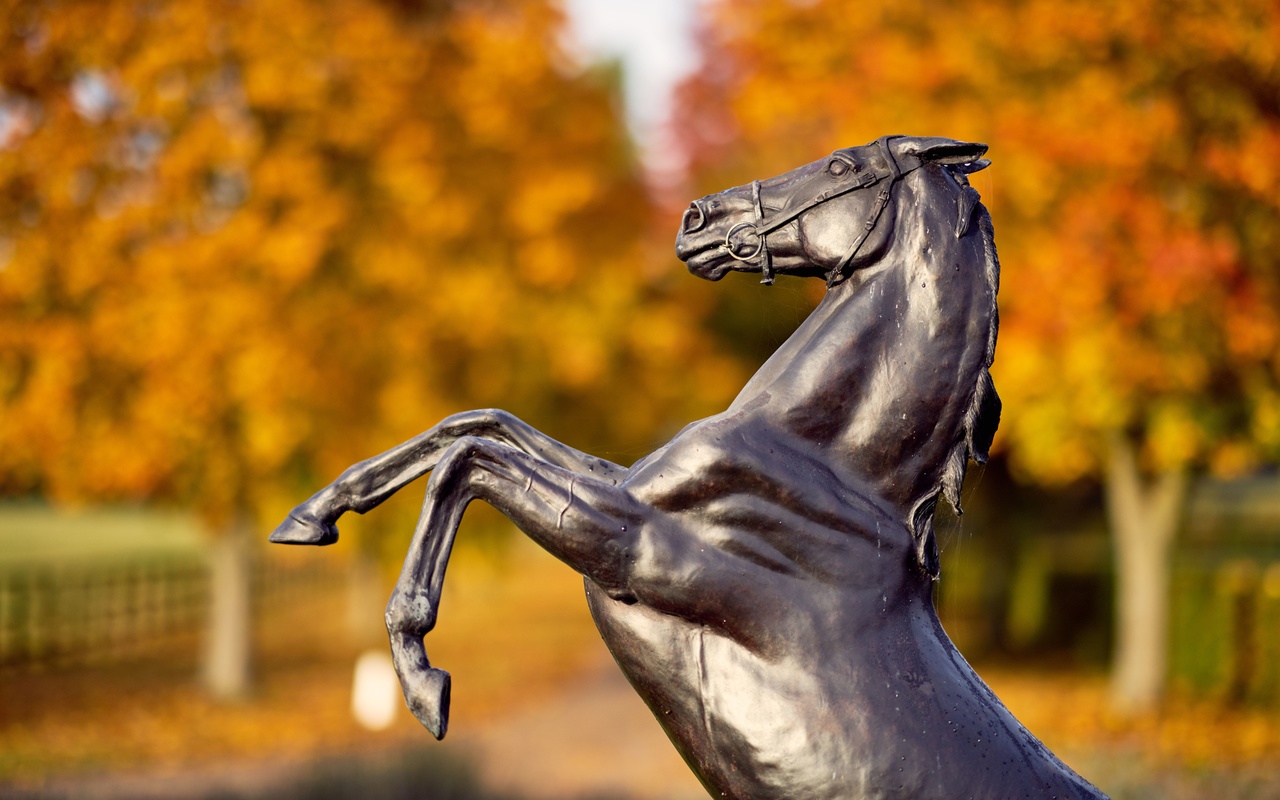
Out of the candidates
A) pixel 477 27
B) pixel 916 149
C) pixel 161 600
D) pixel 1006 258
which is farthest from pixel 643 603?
pixel 161 600

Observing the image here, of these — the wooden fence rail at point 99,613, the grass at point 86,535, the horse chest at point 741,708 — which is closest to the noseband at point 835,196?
the horse chest at point 741,708

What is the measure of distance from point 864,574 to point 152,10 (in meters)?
11.0

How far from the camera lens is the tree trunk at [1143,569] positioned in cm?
1369

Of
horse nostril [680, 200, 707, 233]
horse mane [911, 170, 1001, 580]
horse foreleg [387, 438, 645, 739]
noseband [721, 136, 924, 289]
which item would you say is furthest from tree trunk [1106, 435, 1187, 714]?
horse foreleg [387, 438, 645, 739]

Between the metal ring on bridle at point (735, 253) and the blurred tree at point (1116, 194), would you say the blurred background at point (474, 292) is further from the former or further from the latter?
the metal ring on bridle at point (735, 253)

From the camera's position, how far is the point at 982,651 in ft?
59.8

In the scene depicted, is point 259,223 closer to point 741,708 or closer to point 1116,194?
point 1116,194

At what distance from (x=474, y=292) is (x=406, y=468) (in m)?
11.0

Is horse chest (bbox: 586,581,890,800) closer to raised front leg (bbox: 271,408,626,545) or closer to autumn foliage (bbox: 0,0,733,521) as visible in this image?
raised front leg (bbox: 271,408,626,545)

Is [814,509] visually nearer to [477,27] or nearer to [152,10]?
[152,10]

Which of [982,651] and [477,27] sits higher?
[477,27]

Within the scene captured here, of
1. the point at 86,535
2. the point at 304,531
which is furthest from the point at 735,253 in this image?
the point at 86,535

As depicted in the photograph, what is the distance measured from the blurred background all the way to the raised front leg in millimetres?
5463

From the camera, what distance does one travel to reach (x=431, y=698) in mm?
2607
